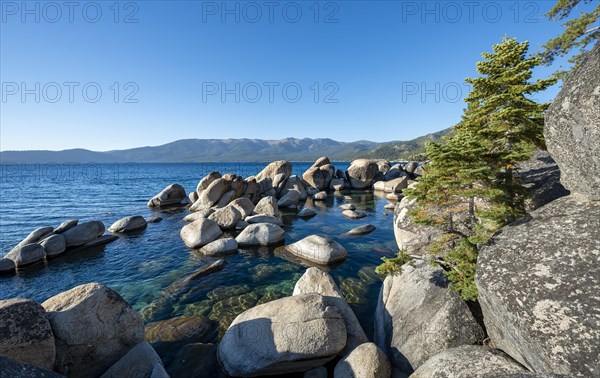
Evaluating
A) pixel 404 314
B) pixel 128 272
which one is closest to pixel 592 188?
pixel 404 314

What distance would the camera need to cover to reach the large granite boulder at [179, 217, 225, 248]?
689 inches

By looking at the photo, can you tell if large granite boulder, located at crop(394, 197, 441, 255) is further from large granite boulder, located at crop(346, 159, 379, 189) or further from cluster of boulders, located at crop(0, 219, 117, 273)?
large granite boulder, located at crop(346, 159, 379, 189)

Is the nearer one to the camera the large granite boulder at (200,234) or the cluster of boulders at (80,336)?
the cluster of boulders at (80,336)

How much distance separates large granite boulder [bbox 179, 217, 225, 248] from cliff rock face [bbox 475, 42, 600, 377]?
53.4 ft

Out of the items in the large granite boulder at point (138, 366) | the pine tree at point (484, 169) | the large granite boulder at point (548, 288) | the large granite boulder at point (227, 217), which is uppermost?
the pine tree at point (484, 169)

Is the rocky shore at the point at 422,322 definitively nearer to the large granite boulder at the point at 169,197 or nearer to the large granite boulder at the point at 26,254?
the large granite boulder at the point at 26,254

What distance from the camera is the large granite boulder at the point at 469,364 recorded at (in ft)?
17.3

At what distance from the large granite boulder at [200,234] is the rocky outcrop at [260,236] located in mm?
2053

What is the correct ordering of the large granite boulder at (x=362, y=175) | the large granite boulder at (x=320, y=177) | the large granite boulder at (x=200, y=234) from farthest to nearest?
the large granite boulder at (x=362, y=175), the large granite boulder at (x=320, y=177), the large granite boulder at (x=200, y=234)

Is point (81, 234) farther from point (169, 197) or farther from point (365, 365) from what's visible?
point (365, 365)

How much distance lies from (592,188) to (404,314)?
5.61 m

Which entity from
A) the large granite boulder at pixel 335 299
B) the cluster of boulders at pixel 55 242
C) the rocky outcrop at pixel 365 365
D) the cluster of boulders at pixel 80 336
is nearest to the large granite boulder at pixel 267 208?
the cluster of boulders at pixel 55 242

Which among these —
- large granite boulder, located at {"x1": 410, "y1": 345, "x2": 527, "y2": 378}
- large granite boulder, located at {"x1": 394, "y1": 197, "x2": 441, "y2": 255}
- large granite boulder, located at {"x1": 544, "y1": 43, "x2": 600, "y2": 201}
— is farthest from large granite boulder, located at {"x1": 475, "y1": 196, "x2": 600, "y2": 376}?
large granite boulder, located at {"x1": 394, "y1": 197, "x2": 441, "y2": 255}

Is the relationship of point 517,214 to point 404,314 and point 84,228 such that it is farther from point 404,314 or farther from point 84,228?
point 84,228
